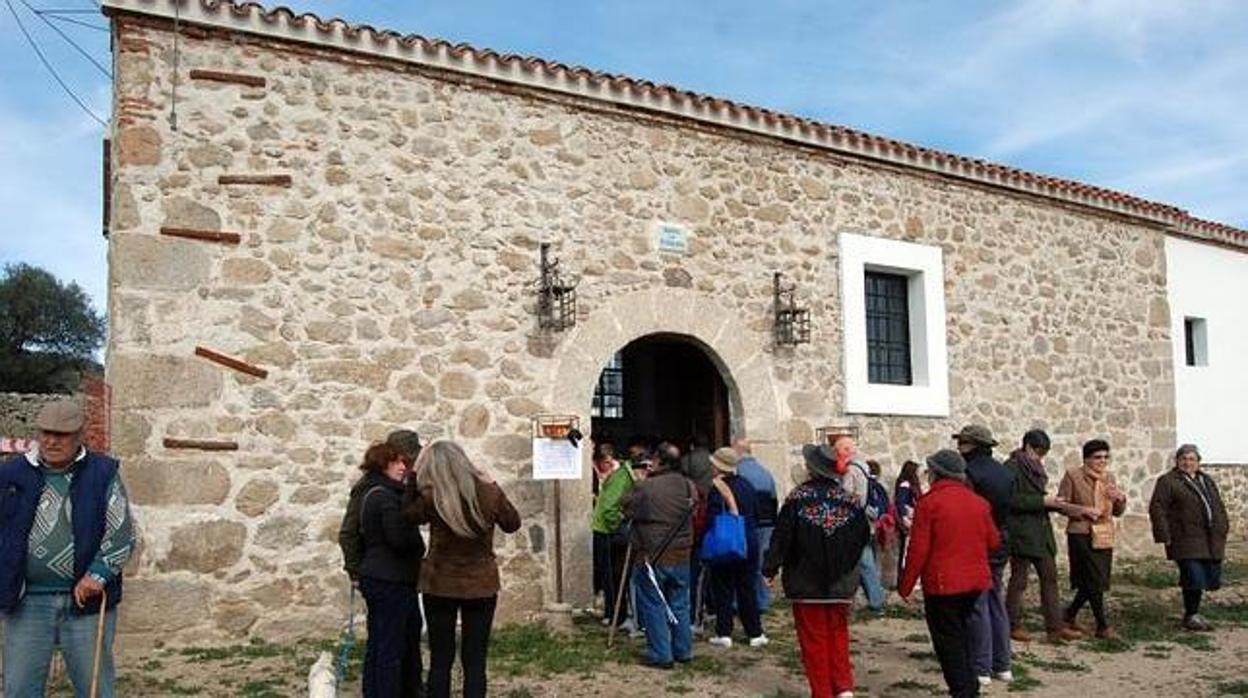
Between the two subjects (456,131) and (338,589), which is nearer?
(338,589)

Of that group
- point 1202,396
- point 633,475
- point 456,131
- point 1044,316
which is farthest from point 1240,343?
point 456,131

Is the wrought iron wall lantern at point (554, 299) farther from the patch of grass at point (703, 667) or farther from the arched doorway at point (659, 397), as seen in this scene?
the patch of grass at point (703, 667)

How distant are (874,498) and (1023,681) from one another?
2.92 m

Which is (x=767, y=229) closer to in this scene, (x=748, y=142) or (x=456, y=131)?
(x=748, y=142)

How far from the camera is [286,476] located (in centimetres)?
793

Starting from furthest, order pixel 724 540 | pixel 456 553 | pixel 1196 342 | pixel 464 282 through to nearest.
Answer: pixel 1196 342 < pixel 464 282 < pixel 724 540 < pixel 456 553

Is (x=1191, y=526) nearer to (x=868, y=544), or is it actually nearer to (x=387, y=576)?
(x=868, y=544)

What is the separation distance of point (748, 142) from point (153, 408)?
224 inches

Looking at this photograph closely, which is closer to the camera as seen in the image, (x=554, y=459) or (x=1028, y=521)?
(x=1028, y=521)

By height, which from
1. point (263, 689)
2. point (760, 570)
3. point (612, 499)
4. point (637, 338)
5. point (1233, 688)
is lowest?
point (1233, 688)

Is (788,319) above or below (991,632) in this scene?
above

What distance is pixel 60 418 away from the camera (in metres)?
4.34

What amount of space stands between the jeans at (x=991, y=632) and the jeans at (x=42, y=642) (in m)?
4.60

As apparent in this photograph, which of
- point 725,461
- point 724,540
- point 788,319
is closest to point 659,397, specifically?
point 788,319
